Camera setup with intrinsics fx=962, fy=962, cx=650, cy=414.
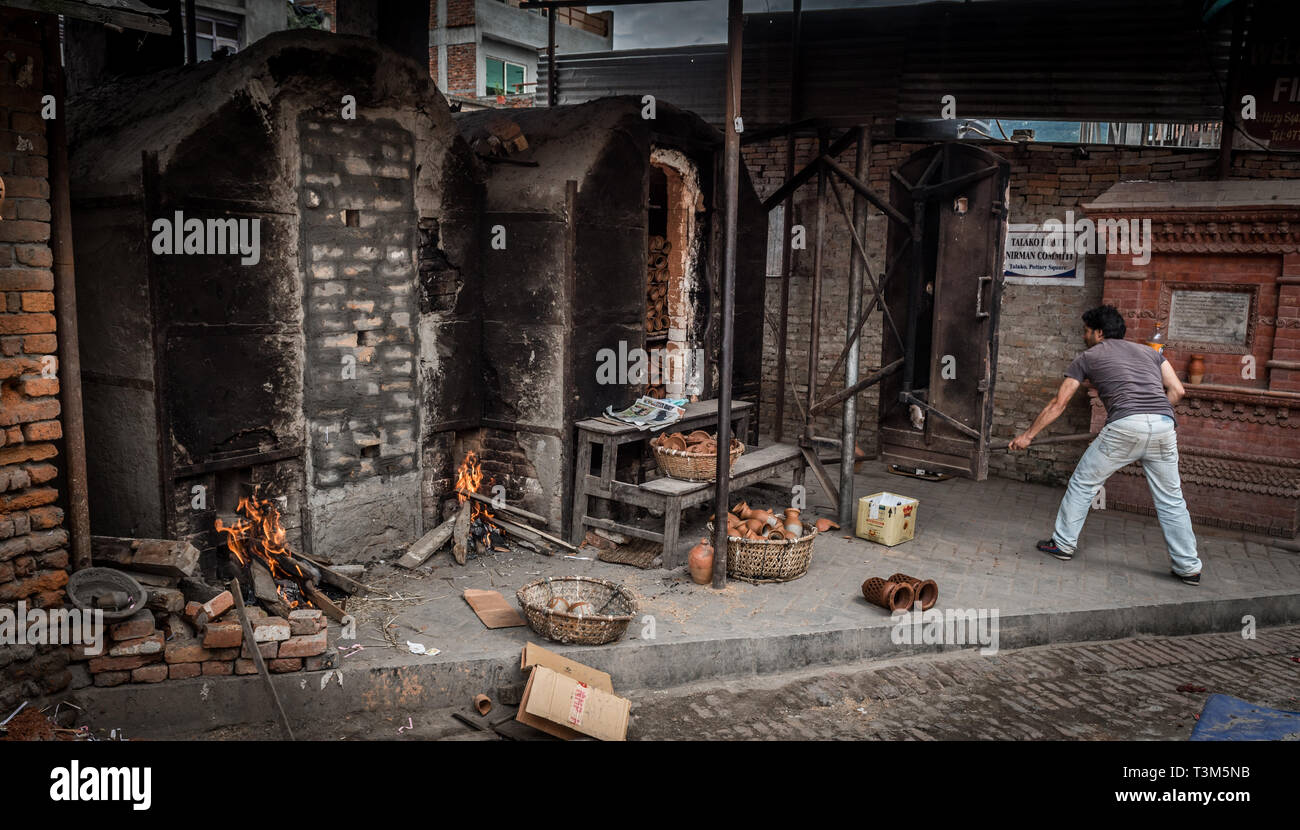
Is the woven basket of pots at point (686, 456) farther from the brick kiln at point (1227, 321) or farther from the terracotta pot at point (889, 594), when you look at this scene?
the brick kiln at point (1227, 321)

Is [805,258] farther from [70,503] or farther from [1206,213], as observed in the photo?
[70,503]

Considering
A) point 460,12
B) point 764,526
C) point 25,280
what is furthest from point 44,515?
point 460,12

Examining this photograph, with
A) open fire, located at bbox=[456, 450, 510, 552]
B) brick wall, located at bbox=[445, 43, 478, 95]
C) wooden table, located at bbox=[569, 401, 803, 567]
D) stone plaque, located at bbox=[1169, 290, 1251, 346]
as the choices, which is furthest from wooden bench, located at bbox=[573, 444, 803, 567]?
brick wall, located at bbox=[445, 43, 478, 95]

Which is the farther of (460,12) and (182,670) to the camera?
(460,12)

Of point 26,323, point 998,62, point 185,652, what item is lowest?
point 185,652

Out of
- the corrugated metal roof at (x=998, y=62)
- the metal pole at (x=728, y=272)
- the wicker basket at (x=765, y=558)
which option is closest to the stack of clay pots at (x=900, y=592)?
the wicker basket at (x=765, y=558)

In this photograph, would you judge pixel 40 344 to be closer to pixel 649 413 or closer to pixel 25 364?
pixel 25 364

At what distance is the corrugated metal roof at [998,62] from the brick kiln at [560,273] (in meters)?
2.75

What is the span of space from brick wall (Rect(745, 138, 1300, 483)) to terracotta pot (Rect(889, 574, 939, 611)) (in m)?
3.01

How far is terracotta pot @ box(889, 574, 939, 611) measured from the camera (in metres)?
6.77

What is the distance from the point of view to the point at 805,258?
11.6 metres

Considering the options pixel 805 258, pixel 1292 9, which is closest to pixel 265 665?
pixel 805 258

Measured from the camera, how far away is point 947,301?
809 cm

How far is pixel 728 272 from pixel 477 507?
9.85 feet
